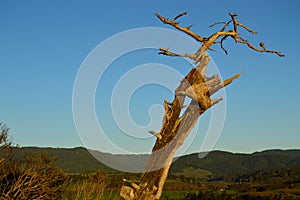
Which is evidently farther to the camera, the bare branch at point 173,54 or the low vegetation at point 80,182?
the low vegetation at point 80,182

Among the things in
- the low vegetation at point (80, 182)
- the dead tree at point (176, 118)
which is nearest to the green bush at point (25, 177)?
the low vegetation at point (80, 182)

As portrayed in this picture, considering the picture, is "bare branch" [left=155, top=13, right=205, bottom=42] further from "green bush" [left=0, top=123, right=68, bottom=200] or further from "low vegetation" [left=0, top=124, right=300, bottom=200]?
"green bush" [left=0, top=123, right=68, bottom=200]

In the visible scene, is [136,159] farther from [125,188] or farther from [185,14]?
[185,14]

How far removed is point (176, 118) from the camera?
7.79 m

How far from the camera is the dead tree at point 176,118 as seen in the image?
7.51 metres

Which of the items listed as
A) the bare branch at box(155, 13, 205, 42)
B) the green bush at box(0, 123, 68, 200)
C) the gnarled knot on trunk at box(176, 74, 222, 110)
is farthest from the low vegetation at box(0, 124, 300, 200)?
the bare branch at box(155, 13, 205, 42)

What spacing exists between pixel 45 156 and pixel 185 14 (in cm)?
1884

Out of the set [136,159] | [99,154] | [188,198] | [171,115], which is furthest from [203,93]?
[188,198]

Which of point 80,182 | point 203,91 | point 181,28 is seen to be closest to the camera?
point 203,91

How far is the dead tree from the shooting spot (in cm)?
751

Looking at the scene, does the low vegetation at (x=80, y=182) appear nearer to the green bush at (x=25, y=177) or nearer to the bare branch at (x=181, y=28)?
the green bush at (x=25, y=177)

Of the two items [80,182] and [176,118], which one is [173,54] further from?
[80,182]

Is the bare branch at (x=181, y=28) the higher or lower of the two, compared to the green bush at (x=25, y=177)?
higher

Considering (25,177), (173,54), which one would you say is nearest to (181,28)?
(173,54)
